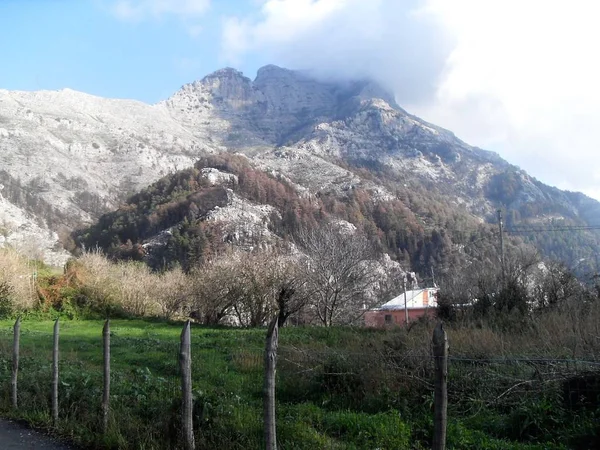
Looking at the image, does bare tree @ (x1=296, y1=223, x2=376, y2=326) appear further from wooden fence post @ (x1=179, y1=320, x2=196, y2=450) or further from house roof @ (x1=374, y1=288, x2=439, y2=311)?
wooden fence post @ (x1=179, y1=320, x2=196, y2=450)

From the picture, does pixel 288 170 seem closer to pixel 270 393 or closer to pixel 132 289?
pixel 132 289

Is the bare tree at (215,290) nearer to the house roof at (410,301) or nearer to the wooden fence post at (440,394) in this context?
Result: the house roof at (410,301)

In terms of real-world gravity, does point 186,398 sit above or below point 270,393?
below

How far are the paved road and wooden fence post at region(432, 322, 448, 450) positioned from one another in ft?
16.1

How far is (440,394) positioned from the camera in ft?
13.6

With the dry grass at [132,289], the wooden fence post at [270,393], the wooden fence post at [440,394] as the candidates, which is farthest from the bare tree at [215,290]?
the wooden fence post at [440,394]

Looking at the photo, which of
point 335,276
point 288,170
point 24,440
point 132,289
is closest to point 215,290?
point 132,289

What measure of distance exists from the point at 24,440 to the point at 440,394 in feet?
19.3

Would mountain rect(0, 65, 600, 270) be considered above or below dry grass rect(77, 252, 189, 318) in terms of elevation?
above

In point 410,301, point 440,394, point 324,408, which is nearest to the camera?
point 440,394

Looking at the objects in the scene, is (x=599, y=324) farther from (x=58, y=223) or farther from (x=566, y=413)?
(x=58, y=223)

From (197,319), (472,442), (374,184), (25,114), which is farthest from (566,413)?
(25,114)

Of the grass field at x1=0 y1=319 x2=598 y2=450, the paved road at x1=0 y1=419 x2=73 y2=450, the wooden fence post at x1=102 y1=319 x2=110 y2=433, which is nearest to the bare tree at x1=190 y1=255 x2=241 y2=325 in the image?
the grass field at x1=0 y1=319 x2=598 y2=450

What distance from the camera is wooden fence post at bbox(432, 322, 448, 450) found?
4051mm
